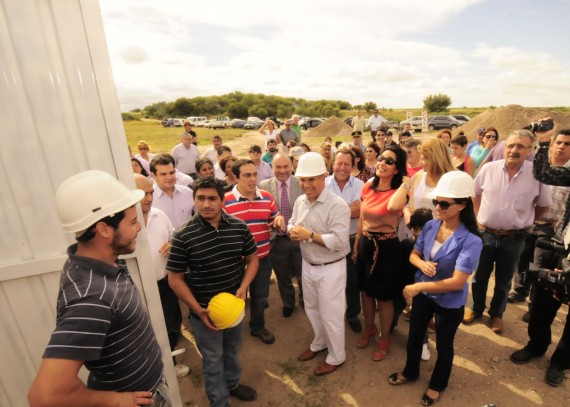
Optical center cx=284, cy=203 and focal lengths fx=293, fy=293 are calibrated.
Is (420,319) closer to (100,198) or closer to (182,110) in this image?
(100,198)

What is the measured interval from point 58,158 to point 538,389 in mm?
5065

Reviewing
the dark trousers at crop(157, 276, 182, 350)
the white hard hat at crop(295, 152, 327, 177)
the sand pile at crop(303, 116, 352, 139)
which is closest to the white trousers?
→ the white hard hat at crop(295, 152, 327, 177)

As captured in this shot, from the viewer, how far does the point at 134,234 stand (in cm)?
168

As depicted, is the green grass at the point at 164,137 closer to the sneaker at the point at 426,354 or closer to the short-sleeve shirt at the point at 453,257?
the sneaker at the point at 426,354

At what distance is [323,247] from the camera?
3162mm

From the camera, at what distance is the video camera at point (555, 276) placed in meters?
2.68

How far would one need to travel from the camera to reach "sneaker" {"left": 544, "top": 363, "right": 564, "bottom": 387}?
3.15 metres

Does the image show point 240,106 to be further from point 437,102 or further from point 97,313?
point 97,313

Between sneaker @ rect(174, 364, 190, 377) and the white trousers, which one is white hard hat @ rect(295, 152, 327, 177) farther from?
sneaker @ rect(174, 364, 190, 377)

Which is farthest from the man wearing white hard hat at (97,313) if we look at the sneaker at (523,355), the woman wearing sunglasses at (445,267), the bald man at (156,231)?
the sneaker at (523,355)

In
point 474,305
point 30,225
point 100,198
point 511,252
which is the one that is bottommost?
point 474,305

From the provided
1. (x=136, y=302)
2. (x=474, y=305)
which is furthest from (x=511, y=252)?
(x=136, y=302)

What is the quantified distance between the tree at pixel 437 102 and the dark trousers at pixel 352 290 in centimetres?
5728

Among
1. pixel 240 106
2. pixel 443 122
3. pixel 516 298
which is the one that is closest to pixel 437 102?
pixel 443 122
